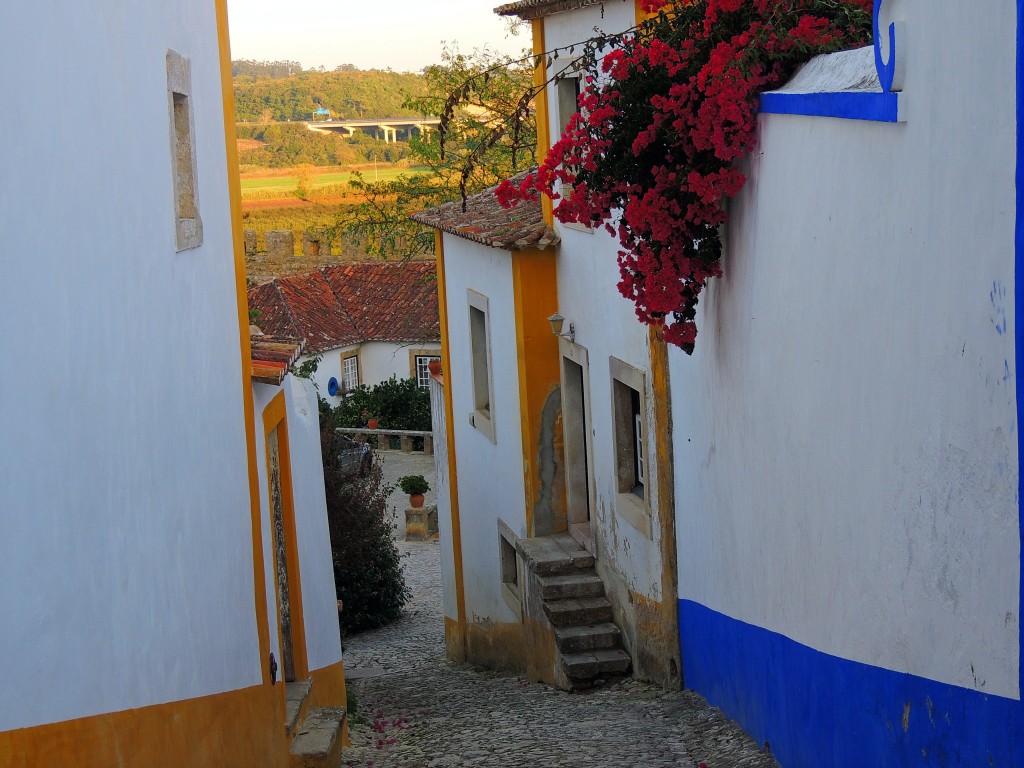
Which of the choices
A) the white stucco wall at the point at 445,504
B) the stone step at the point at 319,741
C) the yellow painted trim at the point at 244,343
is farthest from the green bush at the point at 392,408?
the yellow painted trim at the point at 244,343

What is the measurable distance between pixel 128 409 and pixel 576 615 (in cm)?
669

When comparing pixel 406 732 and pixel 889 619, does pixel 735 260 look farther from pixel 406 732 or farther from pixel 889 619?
pixel 406 732

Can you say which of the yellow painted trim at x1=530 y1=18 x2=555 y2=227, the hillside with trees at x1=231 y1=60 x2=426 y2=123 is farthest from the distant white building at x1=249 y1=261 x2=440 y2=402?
the hillside with trees at x1=231 y1=60 x2=426 y2=123

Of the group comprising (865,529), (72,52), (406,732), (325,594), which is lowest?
(406,732)

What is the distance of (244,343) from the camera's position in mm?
7832

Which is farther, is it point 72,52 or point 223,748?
point 223,748

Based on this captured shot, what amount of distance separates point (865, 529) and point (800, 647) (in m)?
1.32

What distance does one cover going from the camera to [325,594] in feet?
36.3

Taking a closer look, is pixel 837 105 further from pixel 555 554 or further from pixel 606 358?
pixel 555 554

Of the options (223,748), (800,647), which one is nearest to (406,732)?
(223,748)

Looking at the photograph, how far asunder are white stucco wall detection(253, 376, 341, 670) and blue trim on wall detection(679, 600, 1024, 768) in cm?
305

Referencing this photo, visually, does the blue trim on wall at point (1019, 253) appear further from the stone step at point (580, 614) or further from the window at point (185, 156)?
the stone step at point (580, 614)

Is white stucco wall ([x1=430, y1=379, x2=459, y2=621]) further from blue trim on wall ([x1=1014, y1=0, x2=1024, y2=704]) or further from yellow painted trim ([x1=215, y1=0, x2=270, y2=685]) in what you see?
blue trim on wall ([x1=1014, y1=0, x2=1024, y2=704])

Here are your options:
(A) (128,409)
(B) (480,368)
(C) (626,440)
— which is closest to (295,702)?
(C) (626,440)
